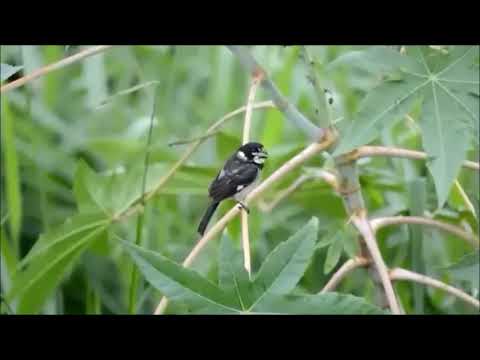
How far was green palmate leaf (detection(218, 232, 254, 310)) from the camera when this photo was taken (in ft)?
3.31

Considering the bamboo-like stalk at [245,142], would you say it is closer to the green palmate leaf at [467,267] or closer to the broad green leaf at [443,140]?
the broad green leaf at [443,140]

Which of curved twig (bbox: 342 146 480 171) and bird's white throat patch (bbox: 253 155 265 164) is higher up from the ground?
curved twig (bbox: 342 146 480 171)

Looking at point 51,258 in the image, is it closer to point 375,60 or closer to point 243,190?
point 243,190

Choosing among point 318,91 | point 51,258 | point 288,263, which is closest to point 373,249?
point 318,91

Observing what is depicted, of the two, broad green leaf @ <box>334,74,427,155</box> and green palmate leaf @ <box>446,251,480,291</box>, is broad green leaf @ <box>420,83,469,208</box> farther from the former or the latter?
green palmate leaf @ <box>446,251,480,291</box>

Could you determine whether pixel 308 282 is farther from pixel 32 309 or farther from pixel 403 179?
pixel 32 309

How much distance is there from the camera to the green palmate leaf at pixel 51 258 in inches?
56.0

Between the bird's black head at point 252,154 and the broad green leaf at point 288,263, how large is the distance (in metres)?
0.12

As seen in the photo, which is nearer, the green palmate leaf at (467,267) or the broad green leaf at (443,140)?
the broad green leaf at (443,140)

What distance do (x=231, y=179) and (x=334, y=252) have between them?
273 mm

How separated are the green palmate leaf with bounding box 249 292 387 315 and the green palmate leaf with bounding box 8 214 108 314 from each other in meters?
0.47

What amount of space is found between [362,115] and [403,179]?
29.2 inches

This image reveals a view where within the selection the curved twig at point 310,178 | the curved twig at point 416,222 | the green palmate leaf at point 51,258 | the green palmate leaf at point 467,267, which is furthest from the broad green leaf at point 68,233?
the green palmate leaf at point 467,267

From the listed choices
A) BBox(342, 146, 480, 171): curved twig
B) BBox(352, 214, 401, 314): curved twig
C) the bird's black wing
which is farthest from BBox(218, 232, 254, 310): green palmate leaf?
BBox(342, 146, 480, 171): curved twig
